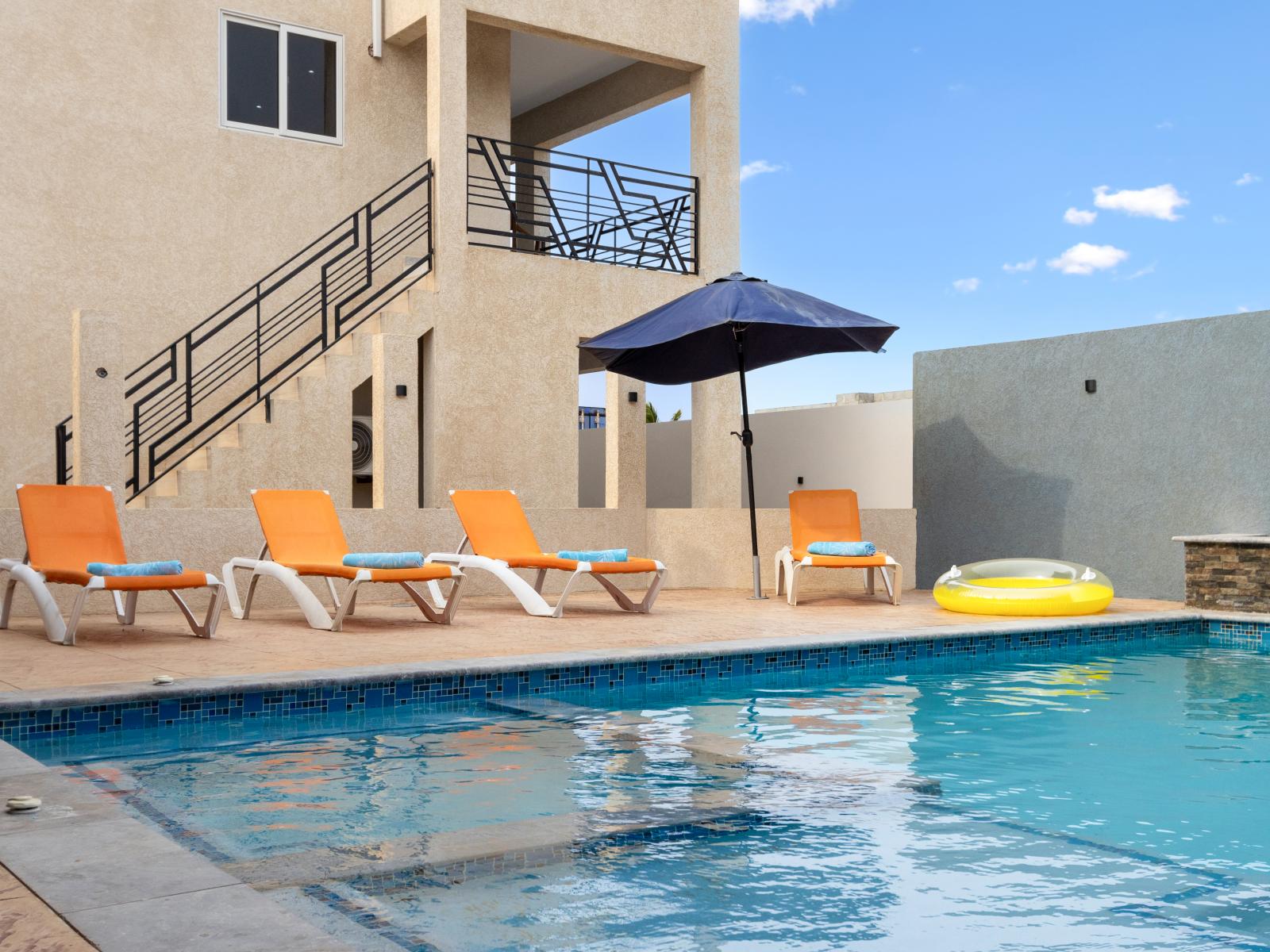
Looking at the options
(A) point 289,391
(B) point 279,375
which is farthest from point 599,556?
(B) point 279,375

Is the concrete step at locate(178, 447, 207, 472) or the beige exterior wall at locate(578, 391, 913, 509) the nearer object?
the concrete step at locate(178, 447, 207, 472)

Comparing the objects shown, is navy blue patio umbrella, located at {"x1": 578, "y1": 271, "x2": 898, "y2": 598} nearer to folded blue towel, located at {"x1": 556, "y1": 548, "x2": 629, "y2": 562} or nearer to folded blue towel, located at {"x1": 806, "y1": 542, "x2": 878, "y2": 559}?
folded blue towel, located at {"x1": 806, "y1": 542, "x2": 878, "y2": 559}

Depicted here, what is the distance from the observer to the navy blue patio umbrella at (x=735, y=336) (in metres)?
9.59

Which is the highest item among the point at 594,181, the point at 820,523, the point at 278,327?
the point at 594,181

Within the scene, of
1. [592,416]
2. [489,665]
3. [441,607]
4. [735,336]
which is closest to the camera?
[489,665]

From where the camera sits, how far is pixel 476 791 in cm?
427

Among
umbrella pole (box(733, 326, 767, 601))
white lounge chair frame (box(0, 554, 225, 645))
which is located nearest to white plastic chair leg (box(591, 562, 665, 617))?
umbrella pole (box(733, 326, 767, 601))

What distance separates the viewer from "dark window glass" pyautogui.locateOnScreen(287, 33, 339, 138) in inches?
484

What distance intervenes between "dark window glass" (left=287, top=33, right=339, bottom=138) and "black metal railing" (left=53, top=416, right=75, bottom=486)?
12.1ft

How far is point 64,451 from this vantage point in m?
10.5

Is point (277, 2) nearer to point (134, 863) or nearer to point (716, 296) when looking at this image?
point (716, 296)

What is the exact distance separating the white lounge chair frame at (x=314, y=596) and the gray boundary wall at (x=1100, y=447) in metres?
6.34

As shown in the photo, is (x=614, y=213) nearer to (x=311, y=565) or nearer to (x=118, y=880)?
(x=311, y=565)

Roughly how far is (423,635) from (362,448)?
5876 mm
